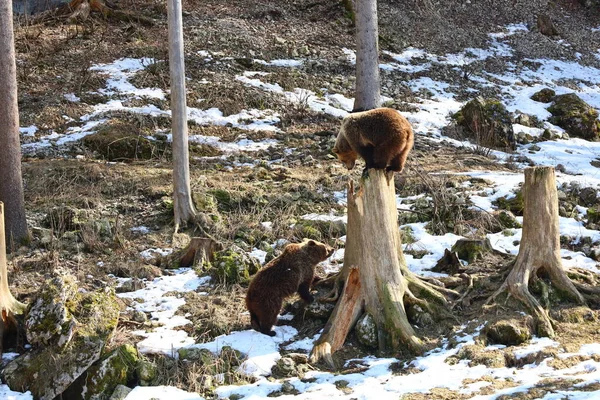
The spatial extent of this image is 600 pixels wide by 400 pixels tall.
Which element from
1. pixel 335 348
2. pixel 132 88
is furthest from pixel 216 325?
pixel 132 88

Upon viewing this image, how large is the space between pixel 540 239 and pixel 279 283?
→ 9.45ft

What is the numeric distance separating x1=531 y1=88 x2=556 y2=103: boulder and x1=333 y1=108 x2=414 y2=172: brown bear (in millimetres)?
11322

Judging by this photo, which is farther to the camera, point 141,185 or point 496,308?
point 141,185

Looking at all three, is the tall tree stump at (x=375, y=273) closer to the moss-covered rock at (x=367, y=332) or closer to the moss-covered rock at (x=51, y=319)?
the moss-covered rock at (x=367, y=332)

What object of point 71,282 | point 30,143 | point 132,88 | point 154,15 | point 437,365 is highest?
point 154,15

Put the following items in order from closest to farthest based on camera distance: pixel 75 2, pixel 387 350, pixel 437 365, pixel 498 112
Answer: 1. pixel 437 365
2. pixel 387 350
3. pixel 498 112
4. pixel 75 2

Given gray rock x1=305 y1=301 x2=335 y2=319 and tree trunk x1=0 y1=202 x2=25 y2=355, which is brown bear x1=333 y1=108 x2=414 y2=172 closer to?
gray rock x1=305 y1=301 x2=335 y2=319

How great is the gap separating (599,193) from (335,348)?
6.27m

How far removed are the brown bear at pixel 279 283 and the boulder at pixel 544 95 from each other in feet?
38.9

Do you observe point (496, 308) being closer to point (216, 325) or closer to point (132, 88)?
point (216, 325)

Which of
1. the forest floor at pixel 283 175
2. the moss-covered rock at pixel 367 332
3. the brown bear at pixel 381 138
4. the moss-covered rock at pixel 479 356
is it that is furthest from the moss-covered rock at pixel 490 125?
the moss-covered rock at pixel 479 356

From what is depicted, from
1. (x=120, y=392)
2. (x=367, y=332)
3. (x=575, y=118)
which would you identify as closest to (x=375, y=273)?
(x=367, y=332)

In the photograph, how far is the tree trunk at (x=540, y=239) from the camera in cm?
689

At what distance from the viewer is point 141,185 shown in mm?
10672
